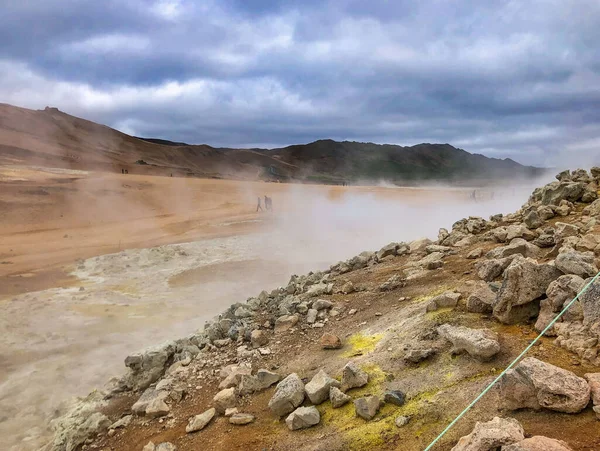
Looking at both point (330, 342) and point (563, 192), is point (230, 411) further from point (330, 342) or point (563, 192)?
point (563, 192)

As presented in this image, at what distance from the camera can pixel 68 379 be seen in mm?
6586

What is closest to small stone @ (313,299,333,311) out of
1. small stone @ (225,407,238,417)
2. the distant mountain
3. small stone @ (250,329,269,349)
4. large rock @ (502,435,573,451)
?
small stone @ (250,329,269,349)

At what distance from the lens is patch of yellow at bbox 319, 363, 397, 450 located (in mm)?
3219

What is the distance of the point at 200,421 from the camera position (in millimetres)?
4090

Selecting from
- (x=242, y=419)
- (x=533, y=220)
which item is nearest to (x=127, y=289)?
(x=242, y=419)

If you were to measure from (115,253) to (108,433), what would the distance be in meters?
11.2

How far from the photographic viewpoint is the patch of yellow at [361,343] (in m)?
4.55

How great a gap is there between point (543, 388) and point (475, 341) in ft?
2.74

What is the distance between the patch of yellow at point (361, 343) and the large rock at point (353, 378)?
626 millimetres

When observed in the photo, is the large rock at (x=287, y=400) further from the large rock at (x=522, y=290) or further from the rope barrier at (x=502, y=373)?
the large rock at (x=522, y=290)

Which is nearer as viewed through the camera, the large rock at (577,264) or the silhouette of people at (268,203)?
the large rock at (577,264)

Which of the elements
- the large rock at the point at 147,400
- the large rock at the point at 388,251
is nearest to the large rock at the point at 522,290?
the large rock at the point at 147,400

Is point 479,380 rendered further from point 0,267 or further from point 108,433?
point 0,267

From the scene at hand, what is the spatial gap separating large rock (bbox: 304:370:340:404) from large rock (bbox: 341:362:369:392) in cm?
8
